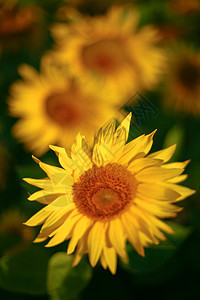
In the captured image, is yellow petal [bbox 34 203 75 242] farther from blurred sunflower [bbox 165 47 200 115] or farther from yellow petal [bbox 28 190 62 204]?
blurred sunflower [bbox 165 47 200 115]

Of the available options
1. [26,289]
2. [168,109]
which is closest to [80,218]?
[26,289]

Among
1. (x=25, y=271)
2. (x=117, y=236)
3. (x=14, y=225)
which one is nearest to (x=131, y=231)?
(x=117, y=236)

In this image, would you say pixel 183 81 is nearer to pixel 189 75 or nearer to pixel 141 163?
pixel 189 75

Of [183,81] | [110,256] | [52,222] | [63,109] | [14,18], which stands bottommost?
[110,256]

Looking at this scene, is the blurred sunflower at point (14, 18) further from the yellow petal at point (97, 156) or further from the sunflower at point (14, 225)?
the yellow petal at point (97, 156)

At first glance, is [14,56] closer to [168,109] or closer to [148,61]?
[148,61]

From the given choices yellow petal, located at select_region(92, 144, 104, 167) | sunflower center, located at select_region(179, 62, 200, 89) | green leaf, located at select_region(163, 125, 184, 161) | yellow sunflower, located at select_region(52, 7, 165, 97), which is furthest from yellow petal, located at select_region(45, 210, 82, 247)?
sunflower center, located at select_region(179, 62, 200, 89)

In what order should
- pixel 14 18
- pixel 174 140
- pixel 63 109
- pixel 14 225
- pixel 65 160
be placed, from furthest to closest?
pixel 14 18
pixel 63 109
pixel 14 225
pixel 174 140
pixel 65 160

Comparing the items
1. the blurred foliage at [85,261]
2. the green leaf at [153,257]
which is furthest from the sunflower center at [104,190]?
the green leaf at [153,257]
